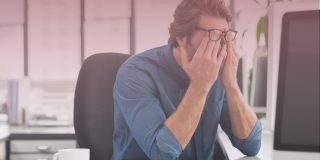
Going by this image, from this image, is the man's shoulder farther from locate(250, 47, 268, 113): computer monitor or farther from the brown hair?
locate(250, 47, 268, 113): computer monitor

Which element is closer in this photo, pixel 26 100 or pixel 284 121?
pixel 284 121

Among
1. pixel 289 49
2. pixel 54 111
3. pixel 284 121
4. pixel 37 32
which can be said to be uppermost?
pixel 37 32

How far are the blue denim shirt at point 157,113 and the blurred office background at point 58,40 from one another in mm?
701

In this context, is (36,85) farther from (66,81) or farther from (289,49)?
(289,49)

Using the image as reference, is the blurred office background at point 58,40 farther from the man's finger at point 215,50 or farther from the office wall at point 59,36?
the man's finger at point 215,50

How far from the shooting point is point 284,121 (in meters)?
0.75

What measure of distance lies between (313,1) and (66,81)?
51.5 inches

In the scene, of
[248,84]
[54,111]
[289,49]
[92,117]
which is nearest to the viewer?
[289,49]

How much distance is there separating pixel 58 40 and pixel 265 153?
1375 millimetres

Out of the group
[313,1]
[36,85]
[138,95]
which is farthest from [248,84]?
[36,85]

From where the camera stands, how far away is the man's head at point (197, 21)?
1494 millimetres

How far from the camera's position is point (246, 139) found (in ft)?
4.33

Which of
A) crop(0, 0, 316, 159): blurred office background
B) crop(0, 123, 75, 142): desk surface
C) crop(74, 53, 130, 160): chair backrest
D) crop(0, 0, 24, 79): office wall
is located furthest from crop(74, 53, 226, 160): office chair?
crop(0, 0, 24, 79): office wall

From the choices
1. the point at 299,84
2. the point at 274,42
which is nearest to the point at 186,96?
the point at 274,42
